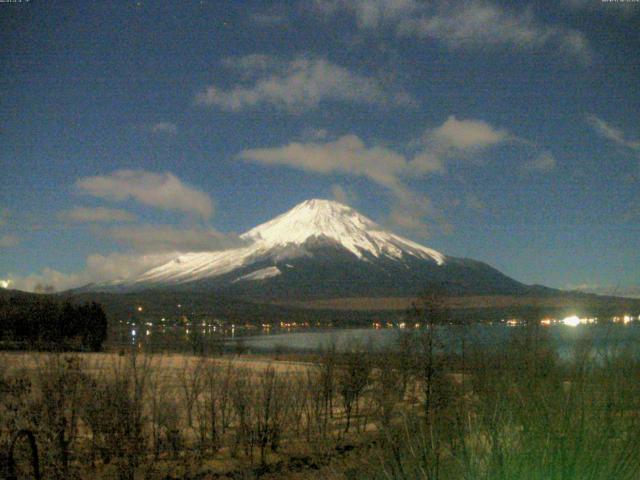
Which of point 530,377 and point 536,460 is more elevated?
point 530,377

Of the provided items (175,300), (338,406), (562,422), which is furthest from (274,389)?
(175,300)

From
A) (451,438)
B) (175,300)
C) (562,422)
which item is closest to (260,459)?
(451,438)

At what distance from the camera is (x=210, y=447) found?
18.7 metres

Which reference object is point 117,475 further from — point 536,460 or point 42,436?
point 536,460

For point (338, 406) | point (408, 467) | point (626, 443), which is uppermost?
point (626, 443)

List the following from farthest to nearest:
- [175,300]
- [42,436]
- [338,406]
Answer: [175,300], [338,406], [42,436]

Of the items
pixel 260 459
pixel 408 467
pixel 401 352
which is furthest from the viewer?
pixel 401 352

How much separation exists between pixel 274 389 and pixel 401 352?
5.93 m

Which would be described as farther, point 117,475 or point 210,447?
point 210,447

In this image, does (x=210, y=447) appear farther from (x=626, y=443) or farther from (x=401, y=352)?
(x=626, y=443)

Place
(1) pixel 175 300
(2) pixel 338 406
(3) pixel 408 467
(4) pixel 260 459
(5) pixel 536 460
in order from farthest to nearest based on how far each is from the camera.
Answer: (1) pixel 175 300 → (2) pixel 338 406 → (4) pixel 260 459 → (3) pixel 408 467 → (5) pixel 536 460

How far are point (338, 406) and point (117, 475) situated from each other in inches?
580

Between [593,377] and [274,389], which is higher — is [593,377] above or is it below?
above

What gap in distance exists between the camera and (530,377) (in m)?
5.60
